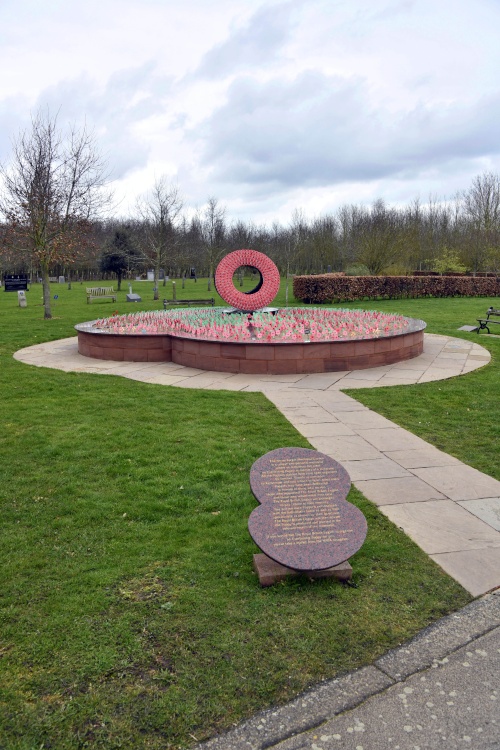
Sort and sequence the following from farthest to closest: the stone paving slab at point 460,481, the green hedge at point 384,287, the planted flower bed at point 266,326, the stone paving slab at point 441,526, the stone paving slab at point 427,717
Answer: the green hedge at point 384,287
the planted flower bed at point 266,326
the stone paving slab at point 460,481
the stone paving slab at point 441,526
the stone paving slab at point 427,717

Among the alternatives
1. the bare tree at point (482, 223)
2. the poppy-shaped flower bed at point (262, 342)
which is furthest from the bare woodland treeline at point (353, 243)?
the poppy-shaped flower bed at point (262, 342)

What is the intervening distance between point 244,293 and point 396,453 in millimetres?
9166

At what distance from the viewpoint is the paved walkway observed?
3.66m

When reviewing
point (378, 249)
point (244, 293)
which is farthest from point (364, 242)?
point (244, 293)

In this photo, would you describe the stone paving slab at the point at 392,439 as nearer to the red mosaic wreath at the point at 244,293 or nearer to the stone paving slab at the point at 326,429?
the stone paving slab at the point at 326,429

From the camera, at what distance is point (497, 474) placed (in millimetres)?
4875

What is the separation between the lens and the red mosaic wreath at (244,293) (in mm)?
13609

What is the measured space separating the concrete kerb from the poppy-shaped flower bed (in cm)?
652

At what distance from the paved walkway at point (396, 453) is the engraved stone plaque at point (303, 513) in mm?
761

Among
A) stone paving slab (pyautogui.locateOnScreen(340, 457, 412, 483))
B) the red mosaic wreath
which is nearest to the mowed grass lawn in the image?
stone paving slab (pyautogui.locateOnScreen(340, 457, 412, 483))

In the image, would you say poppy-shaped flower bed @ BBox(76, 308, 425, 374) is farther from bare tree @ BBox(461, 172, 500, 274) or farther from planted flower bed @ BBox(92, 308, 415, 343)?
bare tree @ BBox(461, 172, 500, 274)

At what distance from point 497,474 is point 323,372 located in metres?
4.76

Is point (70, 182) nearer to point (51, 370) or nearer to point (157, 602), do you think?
point (51, 370)

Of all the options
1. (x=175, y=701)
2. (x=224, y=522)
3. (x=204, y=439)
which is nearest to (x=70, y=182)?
(x=204, y=439)
